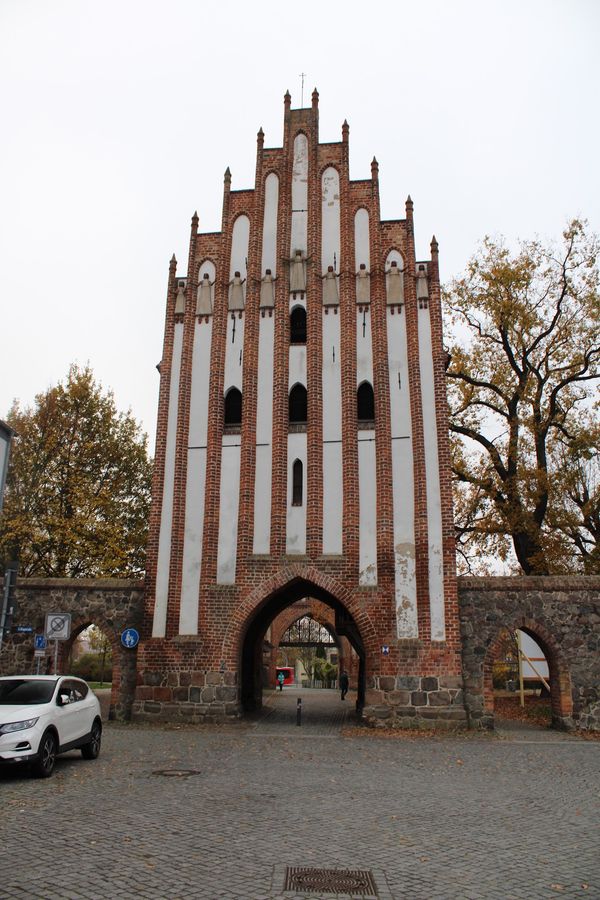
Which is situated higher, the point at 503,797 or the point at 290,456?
the point at 290,456

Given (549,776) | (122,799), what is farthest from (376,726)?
(122,799)

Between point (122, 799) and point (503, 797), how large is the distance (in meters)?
4.95

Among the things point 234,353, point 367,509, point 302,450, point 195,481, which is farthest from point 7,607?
point 234,353

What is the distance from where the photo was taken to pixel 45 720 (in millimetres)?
10789

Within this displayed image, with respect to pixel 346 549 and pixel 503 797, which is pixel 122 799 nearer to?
pixel 503 797

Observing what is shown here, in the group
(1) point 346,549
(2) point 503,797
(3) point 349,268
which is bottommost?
(2) point 503,797

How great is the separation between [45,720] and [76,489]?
1861 centimetres

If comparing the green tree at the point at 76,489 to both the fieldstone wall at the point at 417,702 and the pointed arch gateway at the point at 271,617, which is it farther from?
the fieldstone wall at the point at 417,702

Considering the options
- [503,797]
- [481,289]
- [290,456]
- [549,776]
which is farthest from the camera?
[481,289]

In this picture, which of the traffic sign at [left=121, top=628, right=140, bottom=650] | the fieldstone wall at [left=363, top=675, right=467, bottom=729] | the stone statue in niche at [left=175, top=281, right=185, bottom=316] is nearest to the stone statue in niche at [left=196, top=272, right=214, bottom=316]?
the stone statue in niche at [left=175, top=281, right=185, bottom=316]

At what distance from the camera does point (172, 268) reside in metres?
22.0

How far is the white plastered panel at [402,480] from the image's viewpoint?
719 inches

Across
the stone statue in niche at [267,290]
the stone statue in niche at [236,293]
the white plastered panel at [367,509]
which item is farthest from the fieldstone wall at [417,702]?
the stone statue in niche at [236,293]

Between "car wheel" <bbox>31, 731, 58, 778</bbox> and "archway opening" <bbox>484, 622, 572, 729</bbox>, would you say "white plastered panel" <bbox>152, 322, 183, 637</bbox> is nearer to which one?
"car wheel" <bbox>31, 731, 58, 778</bbox>
